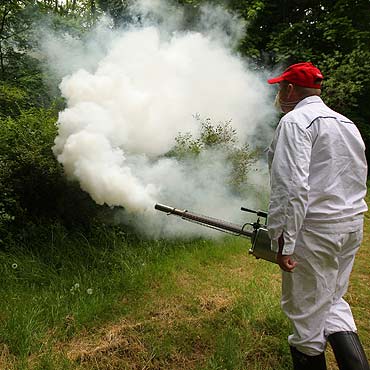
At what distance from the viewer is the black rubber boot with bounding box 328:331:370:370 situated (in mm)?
2180

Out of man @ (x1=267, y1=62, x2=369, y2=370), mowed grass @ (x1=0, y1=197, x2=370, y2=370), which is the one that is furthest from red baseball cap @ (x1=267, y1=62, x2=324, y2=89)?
mowed grass @ (x1=0, y1=197, x2=370, y2=370)

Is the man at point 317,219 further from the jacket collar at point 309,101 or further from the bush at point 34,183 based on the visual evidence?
the bush at point 34,183

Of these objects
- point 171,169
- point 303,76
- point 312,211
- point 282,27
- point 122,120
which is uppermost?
point 282,27

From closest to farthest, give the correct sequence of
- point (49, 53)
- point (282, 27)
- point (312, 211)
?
point (312, 211) < point (49, 53) < point (282, 27)

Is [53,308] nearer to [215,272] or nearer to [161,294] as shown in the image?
[161,294]

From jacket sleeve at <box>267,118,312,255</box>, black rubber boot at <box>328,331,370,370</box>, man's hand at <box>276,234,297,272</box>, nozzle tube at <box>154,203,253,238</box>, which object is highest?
jacket sleeve at <box>267,118,312,255</box>

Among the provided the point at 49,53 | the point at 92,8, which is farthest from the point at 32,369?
the point at 92,8

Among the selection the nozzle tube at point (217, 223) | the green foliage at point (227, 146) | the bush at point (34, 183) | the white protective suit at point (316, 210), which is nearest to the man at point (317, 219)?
the white protective suit at point (316, 210)

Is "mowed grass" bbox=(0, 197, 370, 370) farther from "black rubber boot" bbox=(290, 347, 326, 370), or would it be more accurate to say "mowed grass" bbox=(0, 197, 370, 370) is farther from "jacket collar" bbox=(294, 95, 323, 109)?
"jacket collar" bbox=(294, 95, 323, 109)

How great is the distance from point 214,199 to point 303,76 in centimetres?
322

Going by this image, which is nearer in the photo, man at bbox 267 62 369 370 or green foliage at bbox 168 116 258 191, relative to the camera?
man at bbox 267 62 369 370

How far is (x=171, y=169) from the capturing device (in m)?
4.87

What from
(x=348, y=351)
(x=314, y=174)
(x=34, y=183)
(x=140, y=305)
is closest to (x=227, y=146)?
(x=34, y=183)

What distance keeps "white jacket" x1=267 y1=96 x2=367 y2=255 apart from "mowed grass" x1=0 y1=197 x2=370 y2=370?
129 cm
